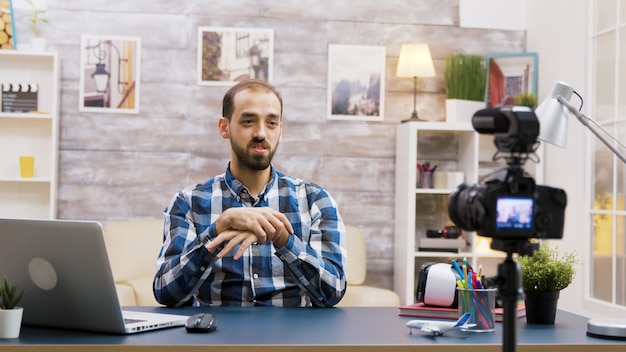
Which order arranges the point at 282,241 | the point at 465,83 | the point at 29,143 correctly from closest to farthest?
the point at 282,241 < the point at 29,143 < the point at 465,83

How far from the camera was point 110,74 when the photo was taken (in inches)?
181

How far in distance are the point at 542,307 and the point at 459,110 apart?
2.81 meters

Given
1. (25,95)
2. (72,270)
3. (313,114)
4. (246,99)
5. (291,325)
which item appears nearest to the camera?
(72,270)

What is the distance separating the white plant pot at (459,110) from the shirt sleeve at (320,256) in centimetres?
216

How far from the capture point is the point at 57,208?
15.0 ft

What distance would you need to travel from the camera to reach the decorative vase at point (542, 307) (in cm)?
197

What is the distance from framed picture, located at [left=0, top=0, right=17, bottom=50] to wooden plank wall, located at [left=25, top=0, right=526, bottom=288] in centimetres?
9

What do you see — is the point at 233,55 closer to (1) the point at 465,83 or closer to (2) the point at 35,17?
(2) the point at 35,17

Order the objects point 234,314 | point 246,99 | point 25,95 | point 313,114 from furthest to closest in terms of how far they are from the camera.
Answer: point 313,114 < point 25,95 < point 246,99 < point 234,314

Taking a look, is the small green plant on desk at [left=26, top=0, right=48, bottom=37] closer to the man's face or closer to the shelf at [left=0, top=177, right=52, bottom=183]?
the shelf at [left=0, top=177, right=52, bottom=183]

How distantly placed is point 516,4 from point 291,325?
357 cm

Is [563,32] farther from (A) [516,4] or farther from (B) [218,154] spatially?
(B) [218,154]

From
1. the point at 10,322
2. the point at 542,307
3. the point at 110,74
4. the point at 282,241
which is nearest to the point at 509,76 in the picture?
the point at 110,74

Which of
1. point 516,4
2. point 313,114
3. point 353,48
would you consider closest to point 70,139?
point 313,114
